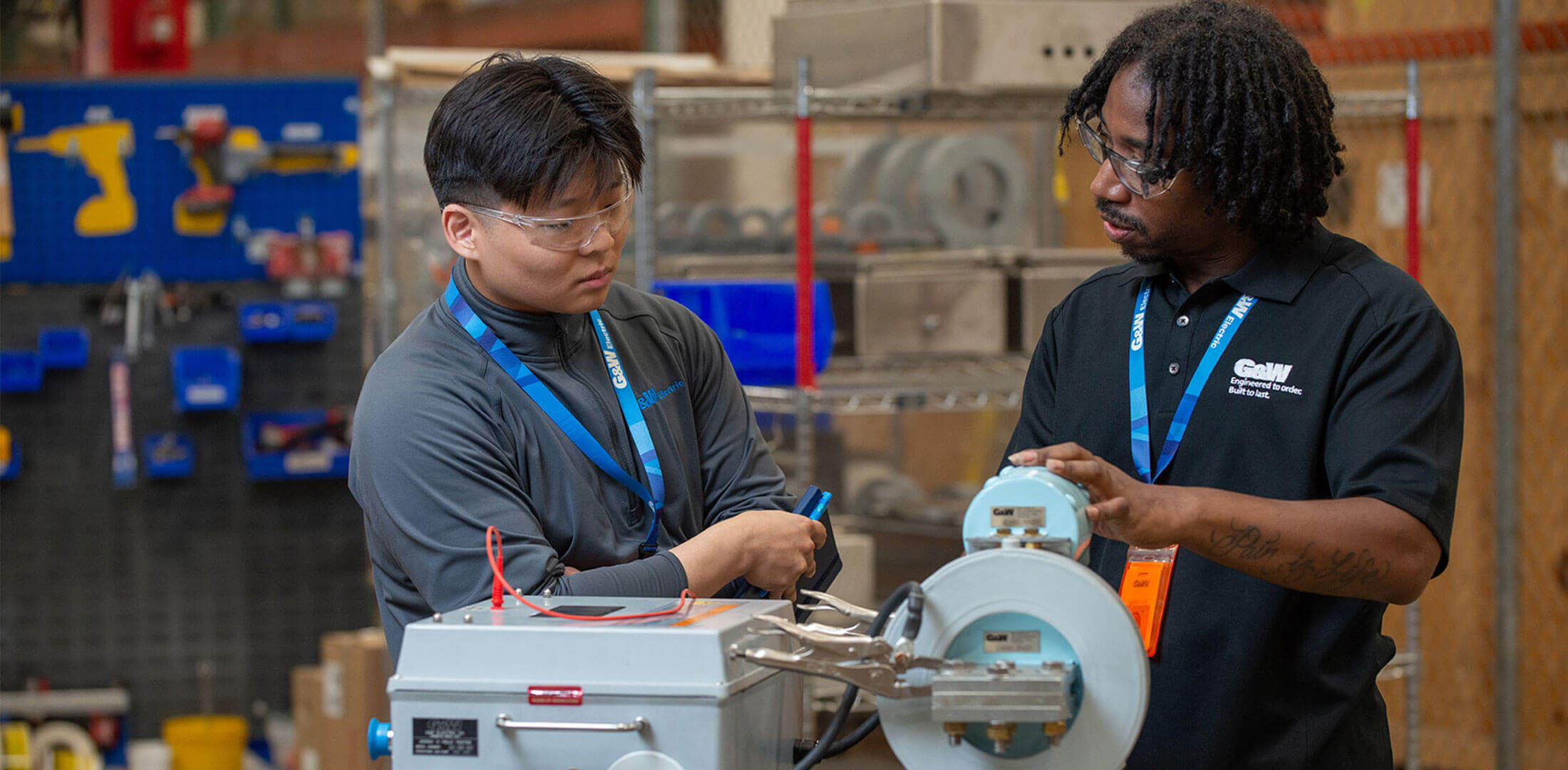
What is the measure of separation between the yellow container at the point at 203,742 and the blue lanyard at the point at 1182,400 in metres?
3.86

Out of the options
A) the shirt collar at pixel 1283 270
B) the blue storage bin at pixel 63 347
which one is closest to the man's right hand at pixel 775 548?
the shirt collar at pixel 1283 270

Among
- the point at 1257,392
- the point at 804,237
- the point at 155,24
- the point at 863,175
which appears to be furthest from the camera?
the point at 155,24

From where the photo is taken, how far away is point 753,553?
4.94ft

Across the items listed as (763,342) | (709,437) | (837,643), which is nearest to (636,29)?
(763,342)

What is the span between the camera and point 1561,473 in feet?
14.1

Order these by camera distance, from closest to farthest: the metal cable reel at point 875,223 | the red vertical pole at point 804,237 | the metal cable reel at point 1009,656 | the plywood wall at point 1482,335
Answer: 1. the metal cable reel at point 1009,656
2. the red vertical pole at point 804,237
3. the metal cable reel at point 875,223
4. the plywood wall at point 1482,335

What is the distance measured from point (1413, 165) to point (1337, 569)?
2.50m

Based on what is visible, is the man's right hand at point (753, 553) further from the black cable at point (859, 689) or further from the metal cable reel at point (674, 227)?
the metal cable reel at point (674, 227)

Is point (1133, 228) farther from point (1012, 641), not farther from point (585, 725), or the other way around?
point (585, 725)

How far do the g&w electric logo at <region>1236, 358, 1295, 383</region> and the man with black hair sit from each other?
490 mm

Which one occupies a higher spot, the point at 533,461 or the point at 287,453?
the point at 533,461

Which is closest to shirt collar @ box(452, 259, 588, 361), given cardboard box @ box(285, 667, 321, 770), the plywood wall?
the plywood wall

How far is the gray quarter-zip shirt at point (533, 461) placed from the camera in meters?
1.43

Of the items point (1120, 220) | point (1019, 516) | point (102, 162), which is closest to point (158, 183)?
point (102, 162)
